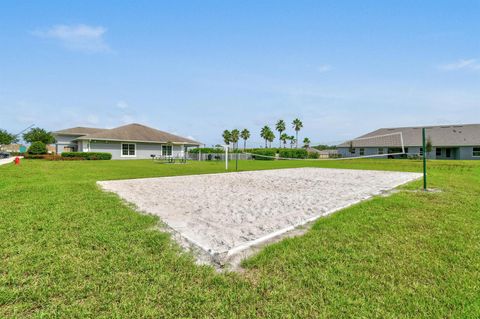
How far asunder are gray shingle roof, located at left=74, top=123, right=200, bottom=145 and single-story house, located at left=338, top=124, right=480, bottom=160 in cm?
2627

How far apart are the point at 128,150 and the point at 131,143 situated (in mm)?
934

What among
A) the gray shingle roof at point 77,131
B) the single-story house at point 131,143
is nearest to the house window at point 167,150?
the single-story house at point 131,143

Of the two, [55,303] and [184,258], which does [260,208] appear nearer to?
[184,258]

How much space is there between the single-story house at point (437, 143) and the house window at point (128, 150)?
30431 millimetres

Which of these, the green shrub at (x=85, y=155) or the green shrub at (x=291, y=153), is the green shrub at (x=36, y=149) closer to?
the green shrub at (x=85, y=155)

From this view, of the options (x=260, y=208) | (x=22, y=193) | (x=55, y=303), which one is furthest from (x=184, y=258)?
(x=22, y=193)

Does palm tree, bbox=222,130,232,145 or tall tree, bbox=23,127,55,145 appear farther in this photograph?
palm tree, bbox=222,130,232,145

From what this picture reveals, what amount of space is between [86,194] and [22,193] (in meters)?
1.74

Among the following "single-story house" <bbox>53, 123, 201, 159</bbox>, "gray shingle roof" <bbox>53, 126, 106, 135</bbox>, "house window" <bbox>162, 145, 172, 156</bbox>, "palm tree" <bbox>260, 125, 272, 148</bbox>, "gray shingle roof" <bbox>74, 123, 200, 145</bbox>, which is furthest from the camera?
"palm tree" <bbox>260, 125, 272, 148</bbox>

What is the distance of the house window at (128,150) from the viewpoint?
30.0 metres

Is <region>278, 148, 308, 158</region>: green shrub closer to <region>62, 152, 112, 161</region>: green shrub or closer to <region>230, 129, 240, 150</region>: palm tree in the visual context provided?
<region>62, 152, 112, 161</region>: green shrub

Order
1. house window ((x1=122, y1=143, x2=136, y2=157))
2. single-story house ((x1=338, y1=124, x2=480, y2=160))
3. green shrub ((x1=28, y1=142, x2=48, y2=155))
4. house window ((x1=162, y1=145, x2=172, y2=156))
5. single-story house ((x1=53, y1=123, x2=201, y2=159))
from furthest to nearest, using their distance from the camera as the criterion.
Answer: single-story house ((x1=338, y1=124, x2=480, y2=160))
house window ((x1=162, y1=145, x2=172, y2=156))
house window ((x1=122, y1=143, x2=136, y2=157))
green shrub ((x1=28, y1=142, x2=48, y2=155))
single-story house ((x1=53, y1=123, x2=201, y2=159))

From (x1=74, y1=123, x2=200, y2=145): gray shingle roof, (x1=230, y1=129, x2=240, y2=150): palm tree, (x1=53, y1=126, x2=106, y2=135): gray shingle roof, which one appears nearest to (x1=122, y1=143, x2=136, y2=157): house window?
(x1=74, y1=123, x2=200, y2=145): gray shingle roof

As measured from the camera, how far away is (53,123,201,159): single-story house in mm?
28469
